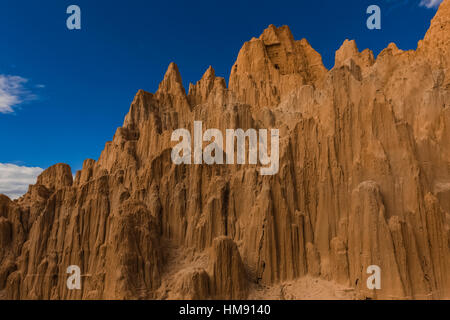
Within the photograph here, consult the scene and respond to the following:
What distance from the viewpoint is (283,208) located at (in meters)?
26.9

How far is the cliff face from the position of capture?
2322 cm

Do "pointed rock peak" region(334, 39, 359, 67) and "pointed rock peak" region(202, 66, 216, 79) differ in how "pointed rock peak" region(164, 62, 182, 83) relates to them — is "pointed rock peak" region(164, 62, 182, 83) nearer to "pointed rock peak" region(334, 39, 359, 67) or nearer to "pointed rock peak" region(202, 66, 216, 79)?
"pointed rock peak" region(202, 66, 216, 79)

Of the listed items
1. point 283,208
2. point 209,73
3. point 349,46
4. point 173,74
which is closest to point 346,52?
point 349,46

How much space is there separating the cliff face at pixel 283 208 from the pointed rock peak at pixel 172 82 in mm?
6135

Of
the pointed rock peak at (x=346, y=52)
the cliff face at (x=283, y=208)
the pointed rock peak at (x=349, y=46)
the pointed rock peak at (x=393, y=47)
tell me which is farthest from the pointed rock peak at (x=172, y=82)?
the pointed rock peak at (x=393, y=47)

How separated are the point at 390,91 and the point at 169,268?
84.4 feet

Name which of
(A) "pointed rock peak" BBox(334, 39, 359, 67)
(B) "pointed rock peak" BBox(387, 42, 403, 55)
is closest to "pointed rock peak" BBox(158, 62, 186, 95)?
(A) "pointed rock peak" BBox(334, 39, 359, 67)

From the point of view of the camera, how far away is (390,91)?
105 ft

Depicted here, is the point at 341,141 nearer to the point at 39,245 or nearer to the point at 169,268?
the point at 169,268

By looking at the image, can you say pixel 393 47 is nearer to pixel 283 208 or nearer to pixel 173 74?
pixel 283 208

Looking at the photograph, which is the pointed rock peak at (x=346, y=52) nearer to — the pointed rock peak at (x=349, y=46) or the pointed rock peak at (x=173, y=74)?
the pointed rock peak at (x=349, y=46)

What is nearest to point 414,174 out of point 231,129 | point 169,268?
point 231,129

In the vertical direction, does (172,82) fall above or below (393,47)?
below

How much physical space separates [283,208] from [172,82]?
26.1m
